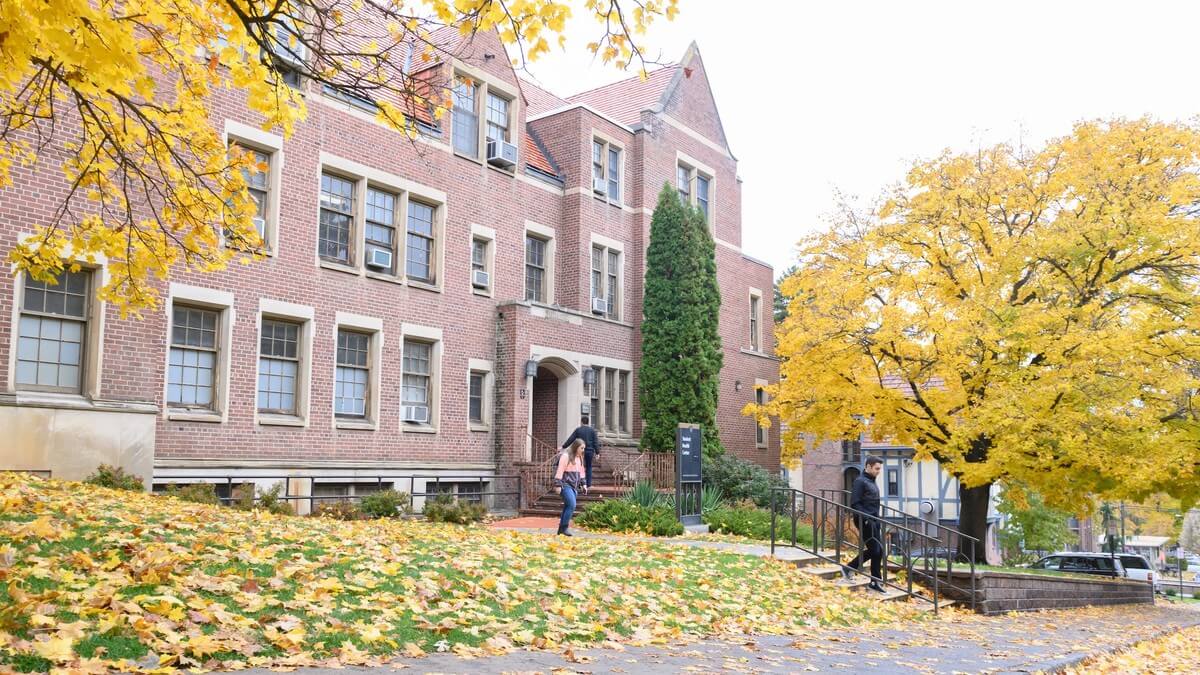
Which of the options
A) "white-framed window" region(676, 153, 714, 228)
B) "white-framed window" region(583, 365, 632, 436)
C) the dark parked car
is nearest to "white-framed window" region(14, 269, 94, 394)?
"white-framed window" region(583, 365, 632, 436)

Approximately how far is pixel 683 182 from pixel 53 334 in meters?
18.9

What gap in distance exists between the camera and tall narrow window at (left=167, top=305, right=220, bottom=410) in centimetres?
1738

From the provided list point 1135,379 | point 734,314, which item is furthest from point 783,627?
point 734,314

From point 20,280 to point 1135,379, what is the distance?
18970mm

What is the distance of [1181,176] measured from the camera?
20.0 metres

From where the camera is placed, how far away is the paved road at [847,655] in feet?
20.4

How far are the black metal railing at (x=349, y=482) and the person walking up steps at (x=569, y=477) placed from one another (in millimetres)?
3612

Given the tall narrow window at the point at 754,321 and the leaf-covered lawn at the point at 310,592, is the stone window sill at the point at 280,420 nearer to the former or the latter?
the leaf-covered lawn at the point at 310,592

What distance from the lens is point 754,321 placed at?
33406 mm

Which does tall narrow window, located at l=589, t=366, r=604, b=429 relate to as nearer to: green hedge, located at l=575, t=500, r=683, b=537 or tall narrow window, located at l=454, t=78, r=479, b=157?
tall narrow window, located at l=454, t=78, r=479, b=157

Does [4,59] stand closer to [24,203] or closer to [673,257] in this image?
[24,203]

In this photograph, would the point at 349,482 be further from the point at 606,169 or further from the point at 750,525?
the point at 606,169

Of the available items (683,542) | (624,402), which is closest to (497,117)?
(624,402)

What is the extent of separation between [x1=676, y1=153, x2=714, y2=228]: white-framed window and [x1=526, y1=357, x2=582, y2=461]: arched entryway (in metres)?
6.92
